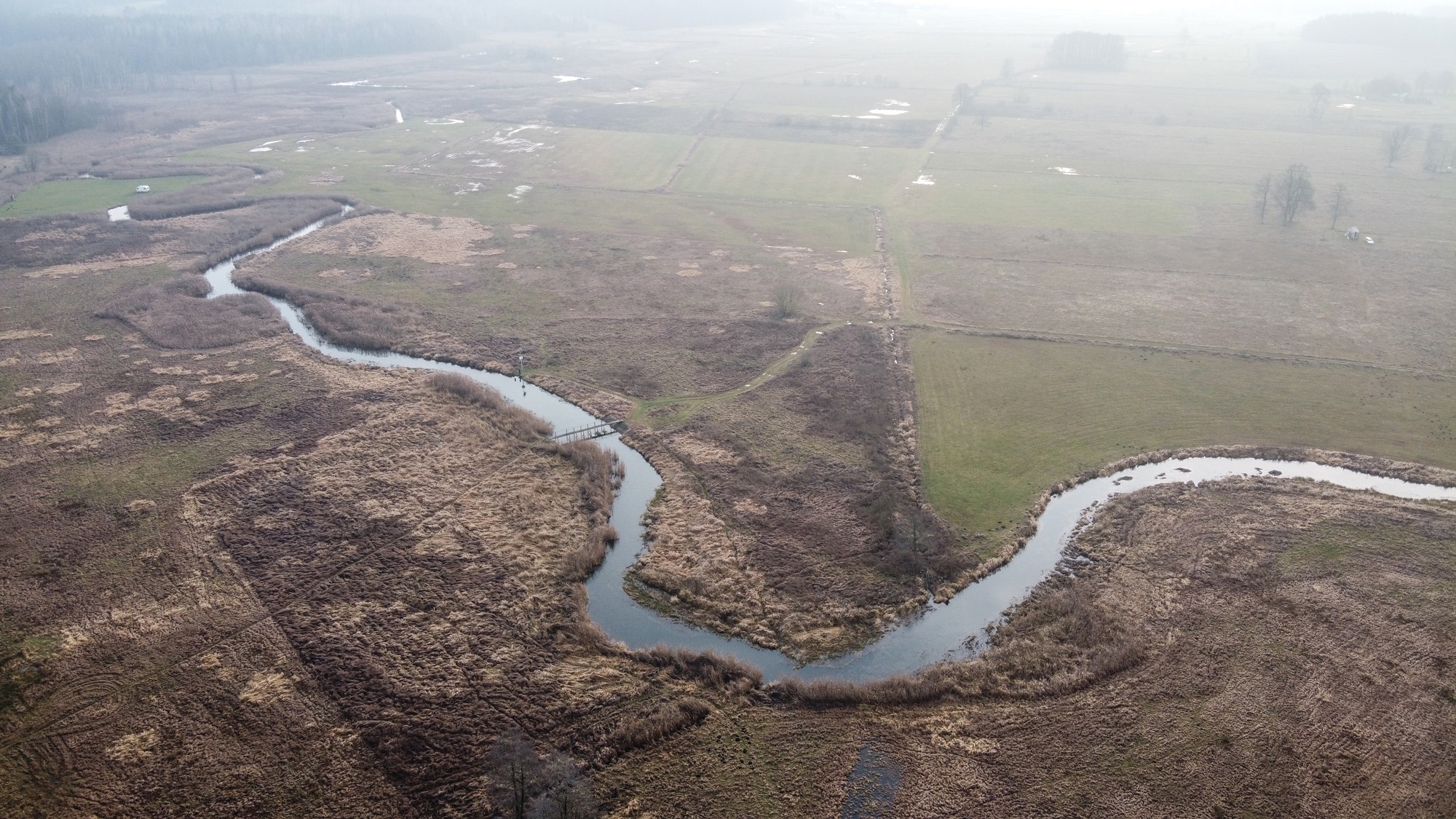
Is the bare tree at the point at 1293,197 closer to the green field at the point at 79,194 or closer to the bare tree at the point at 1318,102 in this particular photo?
the bare tree at the point at 1318,102

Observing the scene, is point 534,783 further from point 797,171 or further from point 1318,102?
point 1318,102

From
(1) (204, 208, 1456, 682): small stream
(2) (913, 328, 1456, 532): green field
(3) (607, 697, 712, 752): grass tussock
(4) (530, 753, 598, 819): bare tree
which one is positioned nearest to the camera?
(4) (530, 753, 598, 819): bare tree

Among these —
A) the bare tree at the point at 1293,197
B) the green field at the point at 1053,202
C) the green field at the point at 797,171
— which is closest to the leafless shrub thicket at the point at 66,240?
the green field at the point at 797,171

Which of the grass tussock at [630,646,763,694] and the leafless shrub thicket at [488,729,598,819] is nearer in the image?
the leafless shrub thicket at [488,729,598,819]

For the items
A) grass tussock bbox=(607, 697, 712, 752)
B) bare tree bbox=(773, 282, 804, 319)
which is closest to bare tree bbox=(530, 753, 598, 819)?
grass tussock bbox=(607, 697, 712, 752)

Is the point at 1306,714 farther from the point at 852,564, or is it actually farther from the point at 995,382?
the point at 995,382

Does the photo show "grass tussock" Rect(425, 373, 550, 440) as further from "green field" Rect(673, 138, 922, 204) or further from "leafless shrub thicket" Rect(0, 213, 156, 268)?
"green field" Rect(673, 138, 922, 204)

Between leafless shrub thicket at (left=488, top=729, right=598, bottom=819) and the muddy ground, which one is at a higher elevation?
the muddy ground
